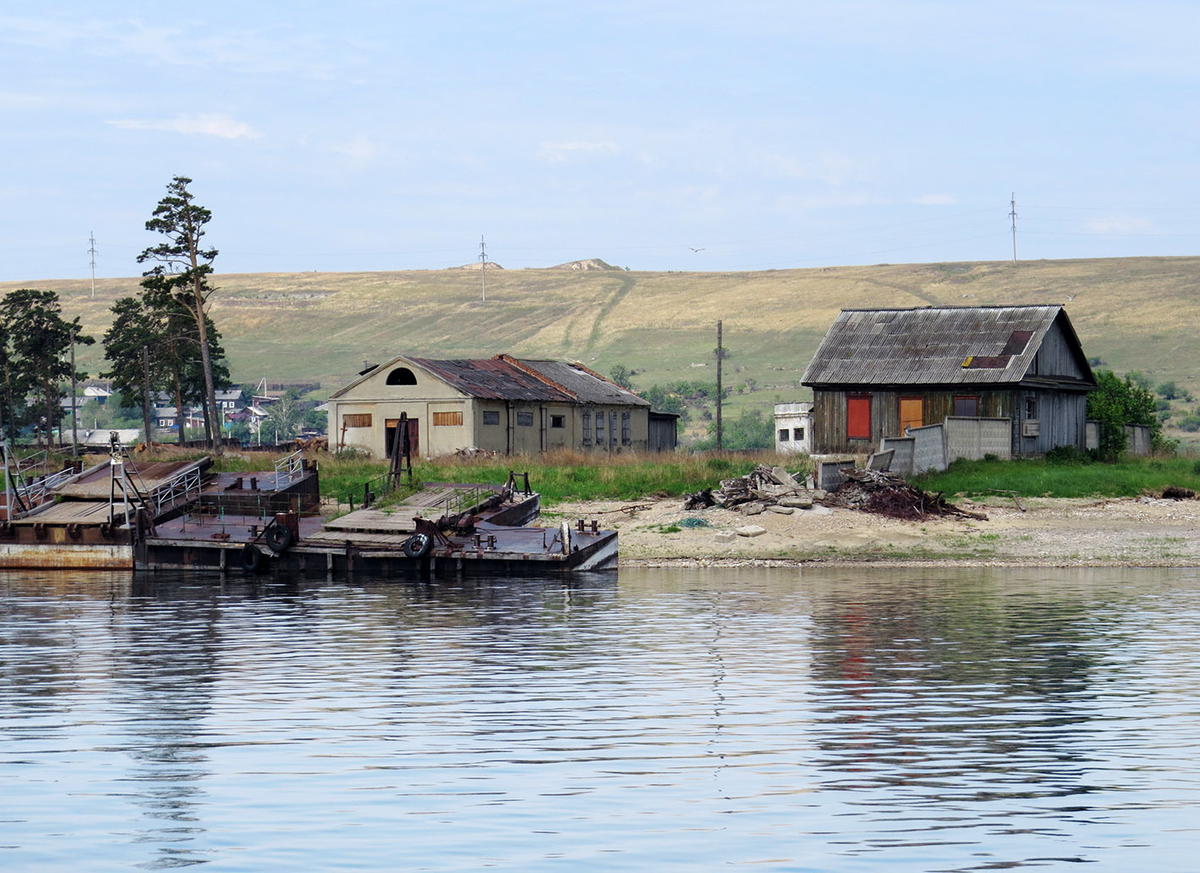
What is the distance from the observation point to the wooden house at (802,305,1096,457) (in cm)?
5306

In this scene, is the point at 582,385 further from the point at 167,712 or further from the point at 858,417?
the point at 167,712

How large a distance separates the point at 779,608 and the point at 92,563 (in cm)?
2231

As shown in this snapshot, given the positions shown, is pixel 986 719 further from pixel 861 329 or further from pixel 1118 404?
pixel 1118 404

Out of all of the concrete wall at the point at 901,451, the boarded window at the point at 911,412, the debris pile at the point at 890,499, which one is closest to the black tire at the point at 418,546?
the debris pile at the point at 890,499

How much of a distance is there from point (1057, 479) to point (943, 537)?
25.7ft

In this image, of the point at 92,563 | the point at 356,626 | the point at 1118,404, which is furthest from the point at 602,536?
the point at 1118,404

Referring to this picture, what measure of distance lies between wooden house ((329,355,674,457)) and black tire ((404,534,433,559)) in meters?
24.7

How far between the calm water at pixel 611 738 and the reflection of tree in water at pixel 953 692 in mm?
65

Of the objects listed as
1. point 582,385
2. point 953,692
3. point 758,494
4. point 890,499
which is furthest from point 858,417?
point 953,692

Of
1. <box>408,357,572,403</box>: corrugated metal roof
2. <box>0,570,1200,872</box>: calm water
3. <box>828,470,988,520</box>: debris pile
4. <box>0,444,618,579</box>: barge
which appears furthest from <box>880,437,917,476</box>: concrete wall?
<box>408,357,572,403</box>: corrugated metal roof

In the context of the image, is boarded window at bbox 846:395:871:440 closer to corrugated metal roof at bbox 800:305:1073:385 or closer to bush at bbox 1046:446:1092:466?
corrugated metal roof at bbox 800:305:1073:385

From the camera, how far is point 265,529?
131 feet

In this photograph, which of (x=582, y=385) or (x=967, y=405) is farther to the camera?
(x=582, y=385)

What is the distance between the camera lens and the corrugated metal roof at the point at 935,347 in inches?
2100
